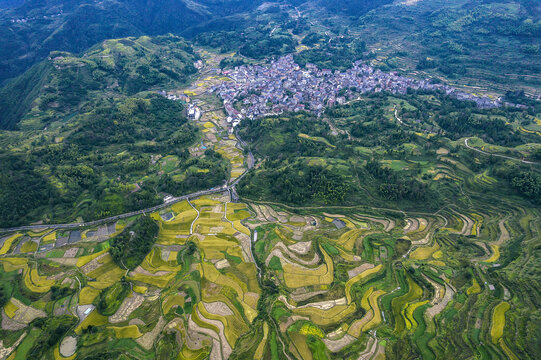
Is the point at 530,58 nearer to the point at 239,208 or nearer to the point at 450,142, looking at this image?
the point at 450,142

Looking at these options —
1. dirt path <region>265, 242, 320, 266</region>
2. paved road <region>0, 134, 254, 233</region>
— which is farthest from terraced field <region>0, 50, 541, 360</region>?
paved road <region>0, 134, 254, 233</region>

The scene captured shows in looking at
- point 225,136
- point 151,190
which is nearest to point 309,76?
point 225,136

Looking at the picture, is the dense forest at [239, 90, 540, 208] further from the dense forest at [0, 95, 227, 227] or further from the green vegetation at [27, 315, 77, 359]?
the green vegetation at [27, 315, 77, 359]

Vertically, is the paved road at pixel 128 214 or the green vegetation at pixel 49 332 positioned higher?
the green vegetation at pixel 49 332

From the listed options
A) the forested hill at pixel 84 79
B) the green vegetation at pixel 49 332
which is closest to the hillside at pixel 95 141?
the forested hill at pixel 84 79

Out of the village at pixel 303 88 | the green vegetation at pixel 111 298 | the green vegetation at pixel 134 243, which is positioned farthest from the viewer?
the village at pixel 303 88

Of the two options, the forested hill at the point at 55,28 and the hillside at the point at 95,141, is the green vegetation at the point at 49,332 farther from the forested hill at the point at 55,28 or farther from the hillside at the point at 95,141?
the forested hill at the point at 55,28

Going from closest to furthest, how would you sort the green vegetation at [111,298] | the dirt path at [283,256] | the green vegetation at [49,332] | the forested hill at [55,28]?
the green vegetation at [49,332] < the green vegetation at [111,298] < the dirt path at [283,256] < the forested hill at [55,28]

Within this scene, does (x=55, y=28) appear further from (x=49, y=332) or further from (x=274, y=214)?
(x=49, y=332)
